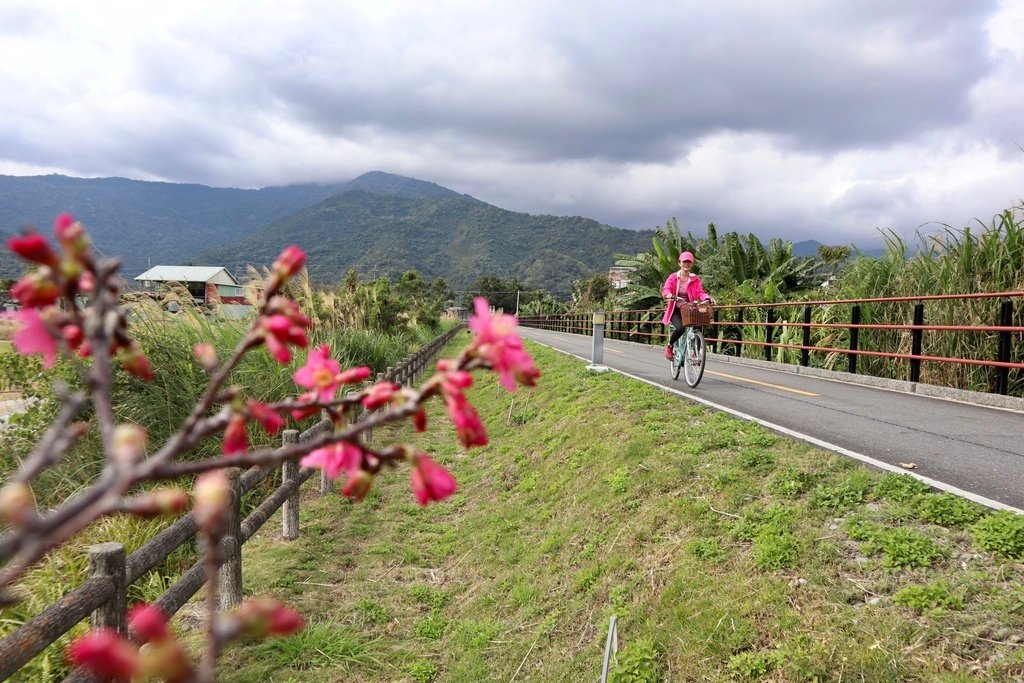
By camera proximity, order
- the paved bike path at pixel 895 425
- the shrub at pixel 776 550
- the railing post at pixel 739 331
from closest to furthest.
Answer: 1. the shrub at pixel 776 550
2. the paved bike path at pixel 895 425
3. the railing post at pixel 739 331

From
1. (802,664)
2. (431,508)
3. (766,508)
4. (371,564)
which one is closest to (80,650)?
(802,664)

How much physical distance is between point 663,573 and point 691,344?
6.07 meters

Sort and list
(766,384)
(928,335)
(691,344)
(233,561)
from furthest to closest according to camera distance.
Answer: (766,384), (928,335), (691,344), (233,561)

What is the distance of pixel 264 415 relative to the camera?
82cm

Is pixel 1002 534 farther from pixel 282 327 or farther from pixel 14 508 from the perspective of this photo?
pixel 14 508

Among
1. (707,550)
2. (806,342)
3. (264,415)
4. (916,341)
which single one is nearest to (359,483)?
(264,415)

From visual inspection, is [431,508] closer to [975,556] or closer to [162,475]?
[975,556]

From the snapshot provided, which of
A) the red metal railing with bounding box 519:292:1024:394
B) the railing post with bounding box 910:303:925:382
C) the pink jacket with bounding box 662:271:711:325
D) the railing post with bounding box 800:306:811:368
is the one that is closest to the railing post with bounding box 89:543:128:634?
the pink jacket with bounding box 662:271:711:325

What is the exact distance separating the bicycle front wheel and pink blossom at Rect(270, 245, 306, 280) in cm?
884

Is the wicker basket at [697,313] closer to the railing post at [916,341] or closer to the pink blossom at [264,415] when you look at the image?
the railing post at [916,341]

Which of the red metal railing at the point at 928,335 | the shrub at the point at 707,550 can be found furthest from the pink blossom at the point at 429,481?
the red metal railing at the point at 928,335

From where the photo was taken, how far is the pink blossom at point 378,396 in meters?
0.93

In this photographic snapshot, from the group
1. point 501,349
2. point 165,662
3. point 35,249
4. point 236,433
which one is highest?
point 35,249

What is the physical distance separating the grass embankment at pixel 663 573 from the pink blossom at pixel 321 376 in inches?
108
